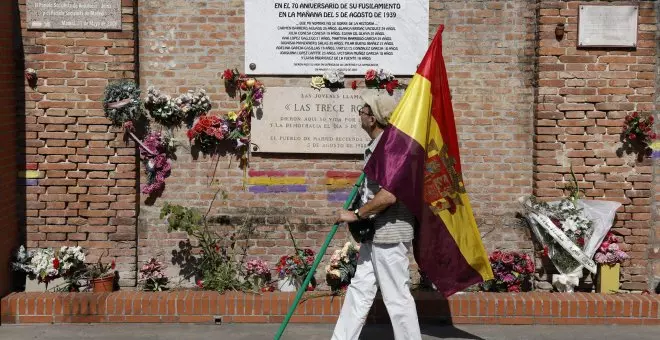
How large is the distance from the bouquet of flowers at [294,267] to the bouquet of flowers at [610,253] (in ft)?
8.70

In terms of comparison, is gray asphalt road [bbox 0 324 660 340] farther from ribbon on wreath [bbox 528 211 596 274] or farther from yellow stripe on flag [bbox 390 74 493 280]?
yellow stripe on flag [bbox 390 74 493 280]

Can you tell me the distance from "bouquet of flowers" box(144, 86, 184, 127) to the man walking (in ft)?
8.17

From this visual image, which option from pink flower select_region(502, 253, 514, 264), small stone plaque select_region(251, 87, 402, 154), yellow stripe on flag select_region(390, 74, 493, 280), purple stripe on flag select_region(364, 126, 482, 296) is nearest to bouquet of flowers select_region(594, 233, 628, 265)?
pink flower select_region(502, 253, 514, 264)

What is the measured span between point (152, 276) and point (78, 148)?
137cm

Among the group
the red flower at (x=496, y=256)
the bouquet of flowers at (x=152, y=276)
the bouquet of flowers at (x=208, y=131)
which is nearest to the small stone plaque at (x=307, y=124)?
the bouquet of flowers at (x=208, y=131)

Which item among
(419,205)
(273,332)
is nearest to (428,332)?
(273,332)

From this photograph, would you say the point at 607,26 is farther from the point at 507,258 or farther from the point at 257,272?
the point at 257,272

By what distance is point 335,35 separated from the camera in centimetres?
815

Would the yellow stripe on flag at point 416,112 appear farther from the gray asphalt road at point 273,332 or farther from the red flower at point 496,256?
the red flower at point 496,256

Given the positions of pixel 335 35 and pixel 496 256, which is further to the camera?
pixel 335 35

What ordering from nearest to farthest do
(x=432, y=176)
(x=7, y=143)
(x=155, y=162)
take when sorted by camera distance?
1. (x=432, y=176)
2. (x=7, y=143)
3. (x=155, y=162)

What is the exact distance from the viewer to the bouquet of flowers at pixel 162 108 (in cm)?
809

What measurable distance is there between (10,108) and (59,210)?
1.03m

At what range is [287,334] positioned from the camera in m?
7.24
